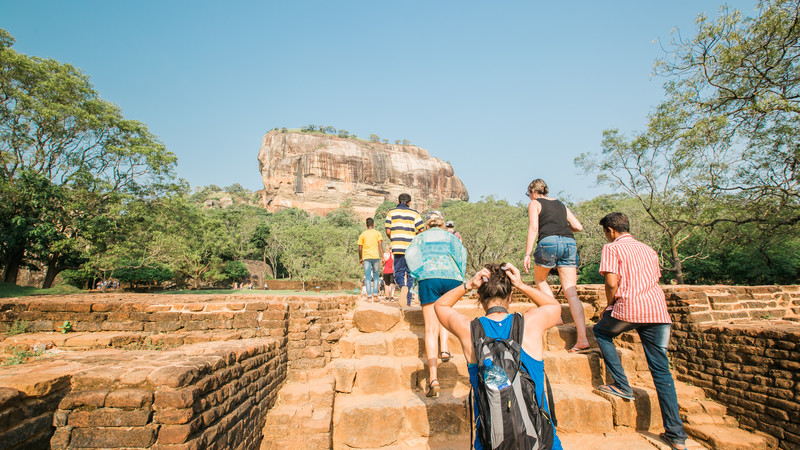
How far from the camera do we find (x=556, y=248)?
3.97 meters

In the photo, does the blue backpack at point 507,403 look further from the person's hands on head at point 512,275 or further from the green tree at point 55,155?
the green tree at point 55,155

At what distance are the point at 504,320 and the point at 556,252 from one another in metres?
2.21

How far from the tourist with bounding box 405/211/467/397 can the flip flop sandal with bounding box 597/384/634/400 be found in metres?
1.74

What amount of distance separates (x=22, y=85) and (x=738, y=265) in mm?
36169

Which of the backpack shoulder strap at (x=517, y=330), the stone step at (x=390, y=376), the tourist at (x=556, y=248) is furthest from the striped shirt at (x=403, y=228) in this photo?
the backpack shoulder strap at (x=517, y=330)

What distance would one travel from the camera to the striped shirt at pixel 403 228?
5.39 meters

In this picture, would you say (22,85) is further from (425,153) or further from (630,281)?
(425,153)

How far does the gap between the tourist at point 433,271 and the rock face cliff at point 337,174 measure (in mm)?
80242

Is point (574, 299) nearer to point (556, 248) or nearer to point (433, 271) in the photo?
point (556, 248)

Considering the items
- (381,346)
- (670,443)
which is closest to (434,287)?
(381,346)

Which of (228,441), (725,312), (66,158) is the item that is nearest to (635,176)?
(725,312)

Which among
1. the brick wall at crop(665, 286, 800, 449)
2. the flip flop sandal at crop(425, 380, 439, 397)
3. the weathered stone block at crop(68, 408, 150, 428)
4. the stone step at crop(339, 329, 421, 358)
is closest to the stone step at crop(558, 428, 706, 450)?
the brick wall at crop(665, 286, 800, 449)

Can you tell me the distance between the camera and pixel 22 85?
1638 centimetres

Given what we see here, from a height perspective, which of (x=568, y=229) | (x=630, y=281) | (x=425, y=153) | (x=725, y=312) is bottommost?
(x=725, y=312)
